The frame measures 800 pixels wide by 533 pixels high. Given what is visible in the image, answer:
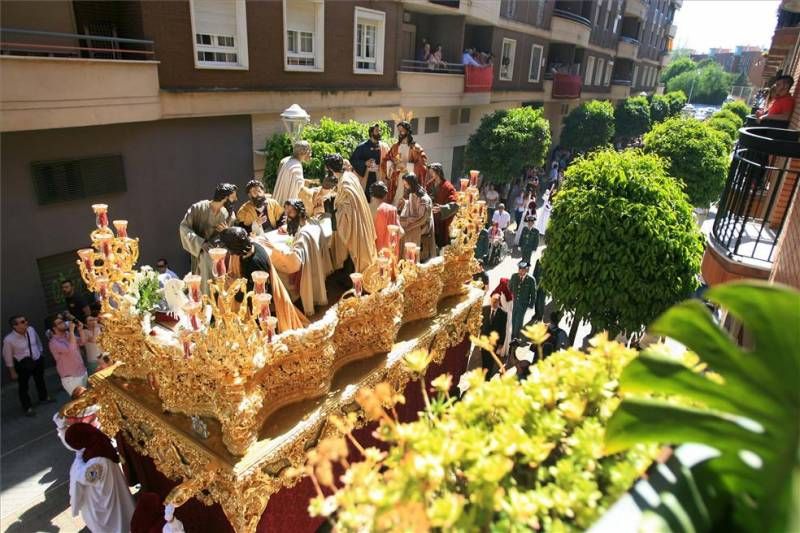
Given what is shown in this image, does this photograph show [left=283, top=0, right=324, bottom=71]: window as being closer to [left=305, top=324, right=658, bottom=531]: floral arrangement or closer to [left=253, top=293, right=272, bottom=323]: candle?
[left=253, top=293, right=272, bottom=323]: candle

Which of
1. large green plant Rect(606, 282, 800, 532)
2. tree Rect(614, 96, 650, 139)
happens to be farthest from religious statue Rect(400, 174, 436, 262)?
tree Rect(614, 96, 650, 139)

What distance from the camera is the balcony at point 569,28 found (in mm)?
25203

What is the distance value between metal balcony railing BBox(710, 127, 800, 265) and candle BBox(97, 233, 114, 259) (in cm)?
652

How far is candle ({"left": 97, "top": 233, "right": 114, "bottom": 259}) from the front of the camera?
4.77 metres

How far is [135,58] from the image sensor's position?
412 inches

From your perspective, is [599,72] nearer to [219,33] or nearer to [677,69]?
[219,33]

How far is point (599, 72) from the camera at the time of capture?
3381cm

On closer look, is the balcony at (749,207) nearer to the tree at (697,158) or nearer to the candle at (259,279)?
the candle at (259,279)

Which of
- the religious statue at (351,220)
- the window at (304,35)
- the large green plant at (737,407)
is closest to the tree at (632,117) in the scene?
the window at (304,35)

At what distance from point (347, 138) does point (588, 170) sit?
5597 mm

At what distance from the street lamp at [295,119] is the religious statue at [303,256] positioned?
433 cm

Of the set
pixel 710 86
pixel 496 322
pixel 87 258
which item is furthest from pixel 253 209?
pixel 710 86

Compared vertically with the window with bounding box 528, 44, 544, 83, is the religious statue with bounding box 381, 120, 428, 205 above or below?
below

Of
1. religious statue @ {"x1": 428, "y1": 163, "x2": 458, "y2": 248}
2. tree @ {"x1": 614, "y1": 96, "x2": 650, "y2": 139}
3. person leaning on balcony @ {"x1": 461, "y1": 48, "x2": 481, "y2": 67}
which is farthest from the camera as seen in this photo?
tree @ {"x1": 614, "y1": 96, "x2": 650, "y2": 139}
